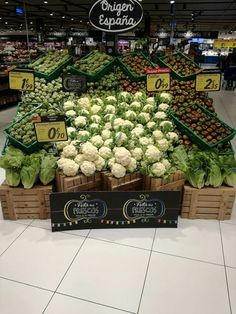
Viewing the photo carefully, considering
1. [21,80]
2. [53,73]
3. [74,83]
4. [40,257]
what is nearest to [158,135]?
[74,83]

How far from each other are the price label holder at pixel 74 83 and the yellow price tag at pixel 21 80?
0.42 meters

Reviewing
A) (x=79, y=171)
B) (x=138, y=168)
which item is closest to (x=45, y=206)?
(x=79, y=171)

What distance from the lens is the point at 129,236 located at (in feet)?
8.79

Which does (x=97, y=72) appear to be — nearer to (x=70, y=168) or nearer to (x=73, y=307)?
(x=70, y=168)

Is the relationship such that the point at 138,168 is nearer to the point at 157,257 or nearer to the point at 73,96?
the point at 157,257

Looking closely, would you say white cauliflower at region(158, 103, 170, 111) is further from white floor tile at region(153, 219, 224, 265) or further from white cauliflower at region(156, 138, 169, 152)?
white floor tile at region(153, 219, 224, 265)

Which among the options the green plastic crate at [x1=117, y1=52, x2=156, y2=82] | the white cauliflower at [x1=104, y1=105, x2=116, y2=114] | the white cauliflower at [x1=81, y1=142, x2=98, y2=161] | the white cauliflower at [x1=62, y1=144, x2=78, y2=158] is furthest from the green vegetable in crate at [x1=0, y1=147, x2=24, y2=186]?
the green plastic crate at [x1=117, y1=52, x2=156, y2=82]

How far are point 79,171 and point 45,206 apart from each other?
518mm

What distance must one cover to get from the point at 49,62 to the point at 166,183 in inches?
134

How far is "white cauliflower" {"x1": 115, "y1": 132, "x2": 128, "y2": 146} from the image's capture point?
2.93 meters

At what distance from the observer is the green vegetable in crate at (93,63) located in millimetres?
4531

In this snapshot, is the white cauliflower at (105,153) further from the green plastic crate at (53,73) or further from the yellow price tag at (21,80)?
the green plastic crate at (53,73)

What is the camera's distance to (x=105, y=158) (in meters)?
2.87

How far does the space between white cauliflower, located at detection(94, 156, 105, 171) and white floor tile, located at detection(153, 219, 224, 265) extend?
858 millimetres
